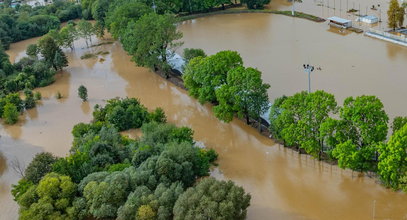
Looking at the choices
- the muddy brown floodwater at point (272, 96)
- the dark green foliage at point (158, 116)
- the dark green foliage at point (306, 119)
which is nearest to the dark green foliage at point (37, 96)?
the muddy brown floodwater at point (272, 96)

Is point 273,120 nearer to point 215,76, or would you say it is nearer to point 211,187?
point 215,76

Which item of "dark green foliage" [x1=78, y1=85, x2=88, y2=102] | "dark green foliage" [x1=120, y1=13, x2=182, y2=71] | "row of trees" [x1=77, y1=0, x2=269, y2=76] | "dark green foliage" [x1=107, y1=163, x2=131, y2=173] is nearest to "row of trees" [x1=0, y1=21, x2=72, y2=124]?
"dark green foliage" [x1=78, y1=85, x2=88, y2=102]

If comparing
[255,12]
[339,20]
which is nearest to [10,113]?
[255,12]

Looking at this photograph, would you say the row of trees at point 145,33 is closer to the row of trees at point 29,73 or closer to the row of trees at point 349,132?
the row of trees at point 29,73

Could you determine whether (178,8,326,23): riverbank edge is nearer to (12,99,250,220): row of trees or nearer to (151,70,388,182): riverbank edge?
(151,70,388,182): riverbank edge

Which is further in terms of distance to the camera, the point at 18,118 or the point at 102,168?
the point at 18,118

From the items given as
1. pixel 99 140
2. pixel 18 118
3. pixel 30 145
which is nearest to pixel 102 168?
pixel 99 140
